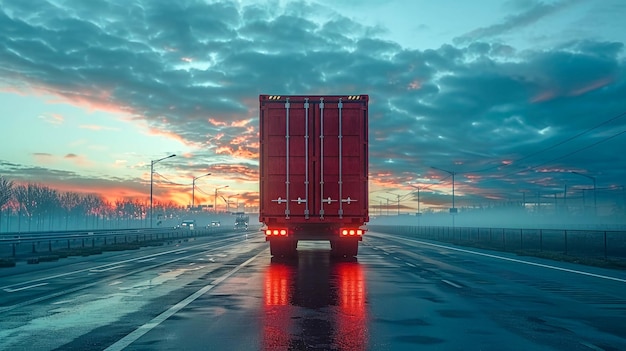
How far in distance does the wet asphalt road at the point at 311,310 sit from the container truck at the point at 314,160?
2570mm

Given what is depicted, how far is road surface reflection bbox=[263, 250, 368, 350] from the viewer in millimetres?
7918

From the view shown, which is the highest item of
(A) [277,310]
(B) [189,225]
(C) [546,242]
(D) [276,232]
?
(D) [276,232]

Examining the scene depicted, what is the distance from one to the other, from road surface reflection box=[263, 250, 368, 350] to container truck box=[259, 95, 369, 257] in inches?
98.2

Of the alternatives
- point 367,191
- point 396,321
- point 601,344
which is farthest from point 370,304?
point 367,191

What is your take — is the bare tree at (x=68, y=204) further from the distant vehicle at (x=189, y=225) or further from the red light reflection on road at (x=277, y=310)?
the red light reflection on road at (x=277, y=310)

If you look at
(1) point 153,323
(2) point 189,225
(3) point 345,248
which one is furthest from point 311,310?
(2) point 189,225

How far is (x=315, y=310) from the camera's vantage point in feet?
35.6

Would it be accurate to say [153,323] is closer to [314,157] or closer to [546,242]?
[314,157]

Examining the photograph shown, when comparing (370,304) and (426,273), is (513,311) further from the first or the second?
(426,273)

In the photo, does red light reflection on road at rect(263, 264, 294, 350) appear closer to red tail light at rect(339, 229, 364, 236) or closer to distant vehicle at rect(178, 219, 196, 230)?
red tail light at rect(339, 229, 364, 236)

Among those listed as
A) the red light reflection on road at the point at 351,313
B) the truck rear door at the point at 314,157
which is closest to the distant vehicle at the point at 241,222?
the truck rear door at the point at 314,157

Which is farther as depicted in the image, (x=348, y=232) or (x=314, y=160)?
(x=348, y=232)

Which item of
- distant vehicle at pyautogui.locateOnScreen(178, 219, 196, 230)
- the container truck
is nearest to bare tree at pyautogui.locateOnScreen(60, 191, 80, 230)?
distant vehicle at pyautogui.locateOnScreen(178, 219, 196, 230)

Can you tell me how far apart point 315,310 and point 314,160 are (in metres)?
10.8
